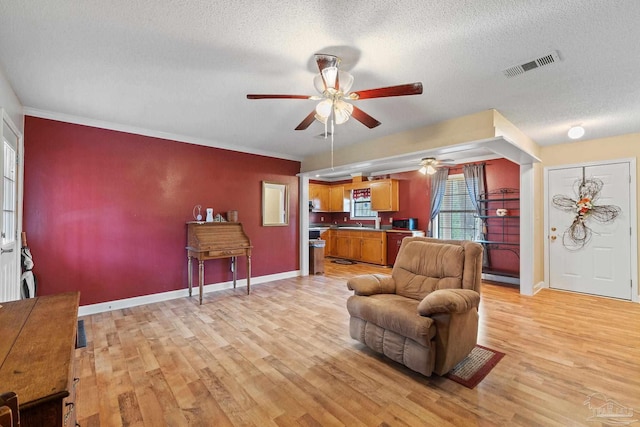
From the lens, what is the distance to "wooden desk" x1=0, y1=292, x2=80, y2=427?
764 mm

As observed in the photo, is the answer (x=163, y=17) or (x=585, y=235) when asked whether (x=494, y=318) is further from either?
(x=163, y=17)

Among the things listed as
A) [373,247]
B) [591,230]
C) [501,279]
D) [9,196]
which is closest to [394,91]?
[9,196]

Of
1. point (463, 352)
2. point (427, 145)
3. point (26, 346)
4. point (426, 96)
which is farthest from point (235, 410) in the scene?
point (427, 145)

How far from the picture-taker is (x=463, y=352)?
2320 millimetres

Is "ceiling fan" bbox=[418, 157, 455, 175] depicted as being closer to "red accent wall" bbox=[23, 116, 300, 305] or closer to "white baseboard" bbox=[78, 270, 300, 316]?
"red accent wall" bbox=[23, 116, 300, 305]

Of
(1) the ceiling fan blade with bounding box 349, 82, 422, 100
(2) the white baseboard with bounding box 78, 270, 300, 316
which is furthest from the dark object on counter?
(1) the ceiling fan blade with bounding box 349, 82, 422, 100

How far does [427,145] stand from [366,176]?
164 inches

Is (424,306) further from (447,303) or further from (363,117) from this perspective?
(363,117)

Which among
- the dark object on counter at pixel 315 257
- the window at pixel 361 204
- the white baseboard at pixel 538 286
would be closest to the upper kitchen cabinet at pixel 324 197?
the window at pixel 361 204

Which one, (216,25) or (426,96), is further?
(426,96)

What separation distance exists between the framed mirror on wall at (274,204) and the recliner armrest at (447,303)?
3.79 metres

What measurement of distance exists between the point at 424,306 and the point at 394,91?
1609mm

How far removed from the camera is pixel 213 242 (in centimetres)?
426

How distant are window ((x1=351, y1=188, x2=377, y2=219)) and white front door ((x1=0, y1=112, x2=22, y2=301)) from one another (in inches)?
260
